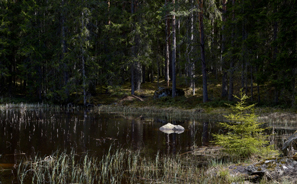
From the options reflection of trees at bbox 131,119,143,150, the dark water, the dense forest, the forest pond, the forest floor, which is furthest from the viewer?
the dense forest

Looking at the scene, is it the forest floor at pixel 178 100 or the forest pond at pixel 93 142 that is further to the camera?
the forest floor at pixel 178 100

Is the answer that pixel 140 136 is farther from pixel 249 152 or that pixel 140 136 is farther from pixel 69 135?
pixel 249 152

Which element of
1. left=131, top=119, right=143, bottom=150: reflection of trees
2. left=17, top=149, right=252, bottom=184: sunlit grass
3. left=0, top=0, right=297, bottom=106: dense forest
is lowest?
left=131, top=119, right=143, bottom=150: reflection of trees

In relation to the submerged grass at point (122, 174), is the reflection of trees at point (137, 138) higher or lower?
lower

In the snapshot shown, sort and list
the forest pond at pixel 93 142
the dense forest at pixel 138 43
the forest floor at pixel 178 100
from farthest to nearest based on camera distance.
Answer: the dense forest at pixel 138 43 → the forest floor at pixel 178 100 → the forest pond at pixel 93 142

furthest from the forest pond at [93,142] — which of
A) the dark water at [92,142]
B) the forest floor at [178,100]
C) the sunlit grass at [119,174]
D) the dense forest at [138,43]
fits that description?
the dense forest at [138,43]

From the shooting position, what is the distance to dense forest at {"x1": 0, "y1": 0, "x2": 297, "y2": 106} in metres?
22.3

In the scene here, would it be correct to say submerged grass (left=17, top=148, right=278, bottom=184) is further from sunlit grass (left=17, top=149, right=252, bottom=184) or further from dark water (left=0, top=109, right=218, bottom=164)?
dark water (left=0, top=109, right=218, bottom=164)

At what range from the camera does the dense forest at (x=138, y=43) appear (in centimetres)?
2233

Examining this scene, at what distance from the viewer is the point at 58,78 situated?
108ft

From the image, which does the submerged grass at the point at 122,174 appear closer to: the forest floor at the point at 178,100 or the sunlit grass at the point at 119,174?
the sunlit grass at the point at 119,174

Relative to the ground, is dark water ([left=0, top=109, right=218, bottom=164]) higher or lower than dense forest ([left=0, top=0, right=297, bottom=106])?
lower

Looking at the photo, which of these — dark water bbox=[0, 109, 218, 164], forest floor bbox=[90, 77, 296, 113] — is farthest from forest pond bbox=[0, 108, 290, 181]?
forest floor bbox=[90, 77, 296, 113]

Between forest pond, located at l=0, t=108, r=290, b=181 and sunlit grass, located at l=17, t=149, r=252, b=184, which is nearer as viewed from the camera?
sunlit grass, located at l=17, t=149, r=252, b=184
